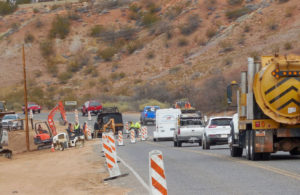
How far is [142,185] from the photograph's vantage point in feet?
56.6

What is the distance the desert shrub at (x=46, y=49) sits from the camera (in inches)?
4916

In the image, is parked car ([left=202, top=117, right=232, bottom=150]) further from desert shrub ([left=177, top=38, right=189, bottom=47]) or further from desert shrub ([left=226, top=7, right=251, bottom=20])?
desert shrub ([left=177, top=38, right=189, bottom=47])

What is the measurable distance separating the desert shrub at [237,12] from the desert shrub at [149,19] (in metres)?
19.9

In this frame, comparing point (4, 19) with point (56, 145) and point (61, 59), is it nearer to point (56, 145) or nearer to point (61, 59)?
point (61, 59)

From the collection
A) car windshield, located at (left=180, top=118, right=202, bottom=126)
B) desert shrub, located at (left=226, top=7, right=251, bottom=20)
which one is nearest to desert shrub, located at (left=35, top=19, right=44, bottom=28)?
desert shrub, located at (left=226, top=7, right=251, bottom=20)

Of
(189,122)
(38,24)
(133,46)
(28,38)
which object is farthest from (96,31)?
(189,122)

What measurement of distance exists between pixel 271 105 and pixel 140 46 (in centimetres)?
9462

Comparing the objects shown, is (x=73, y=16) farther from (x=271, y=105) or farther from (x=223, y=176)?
(x=223, y=176)

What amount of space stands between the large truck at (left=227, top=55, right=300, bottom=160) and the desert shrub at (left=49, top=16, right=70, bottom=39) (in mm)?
109557

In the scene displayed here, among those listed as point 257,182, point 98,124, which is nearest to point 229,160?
point 257,182

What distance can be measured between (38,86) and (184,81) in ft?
117

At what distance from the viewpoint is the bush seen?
495ft

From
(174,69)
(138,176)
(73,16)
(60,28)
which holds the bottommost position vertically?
(138,176)

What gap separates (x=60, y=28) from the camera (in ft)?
427
